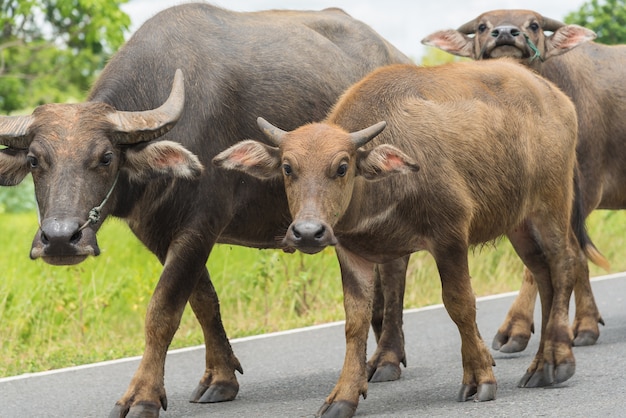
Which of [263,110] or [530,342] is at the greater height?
[263,110]

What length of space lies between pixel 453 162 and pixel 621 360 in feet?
6.87

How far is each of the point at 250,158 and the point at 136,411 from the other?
155cm

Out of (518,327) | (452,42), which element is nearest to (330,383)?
(518,327)

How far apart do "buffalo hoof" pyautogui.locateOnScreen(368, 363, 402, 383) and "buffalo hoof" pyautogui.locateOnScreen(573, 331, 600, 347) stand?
165 centimetres

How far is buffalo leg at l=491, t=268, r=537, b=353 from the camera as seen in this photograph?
884 centimetres

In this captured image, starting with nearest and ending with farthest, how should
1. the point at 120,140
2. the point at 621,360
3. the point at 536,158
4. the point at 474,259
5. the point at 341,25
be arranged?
the point at 120,140, the point at 536,158, the point at 621,360, the point at 341,25, the point at 474,259

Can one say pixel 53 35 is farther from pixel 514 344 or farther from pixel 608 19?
pixel 514 344

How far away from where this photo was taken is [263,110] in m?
7.82

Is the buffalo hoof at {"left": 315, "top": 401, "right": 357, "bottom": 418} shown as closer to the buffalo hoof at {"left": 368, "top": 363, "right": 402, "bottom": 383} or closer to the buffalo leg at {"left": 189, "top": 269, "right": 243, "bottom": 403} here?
the buffalo leg at {"left": 189, "top": 269, "right": 243, "bottom": 403}

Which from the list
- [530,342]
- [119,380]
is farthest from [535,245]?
[119,380]

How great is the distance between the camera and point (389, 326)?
8.19 meters

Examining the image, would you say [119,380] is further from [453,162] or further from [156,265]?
[156,265]

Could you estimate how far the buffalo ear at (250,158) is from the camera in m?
6.54

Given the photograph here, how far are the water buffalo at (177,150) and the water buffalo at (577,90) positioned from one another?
1180 millimetres
